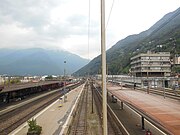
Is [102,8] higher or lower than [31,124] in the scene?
higher

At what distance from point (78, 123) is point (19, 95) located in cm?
3662

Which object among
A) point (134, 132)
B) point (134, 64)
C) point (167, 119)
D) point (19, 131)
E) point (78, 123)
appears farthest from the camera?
point (134, 64)

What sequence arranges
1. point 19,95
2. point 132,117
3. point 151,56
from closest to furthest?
point 132,117 → point 19,95 → point 151,56

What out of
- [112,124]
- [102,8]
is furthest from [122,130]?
[102,8]

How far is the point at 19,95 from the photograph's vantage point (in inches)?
2443

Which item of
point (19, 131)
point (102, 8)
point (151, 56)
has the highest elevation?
point (151, 56)

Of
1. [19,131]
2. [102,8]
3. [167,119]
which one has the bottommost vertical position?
[19,131]

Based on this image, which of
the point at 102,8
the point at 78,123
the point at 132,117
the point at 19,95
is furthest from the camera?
the point at 19,95

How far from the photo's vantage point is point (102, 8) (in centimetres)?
902

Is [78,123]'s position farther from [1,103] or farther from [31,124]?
[1,103]

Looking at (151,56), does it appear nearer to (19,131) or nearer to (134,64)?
(134,64)

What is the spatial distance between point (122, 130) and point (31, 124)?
27.2 feet

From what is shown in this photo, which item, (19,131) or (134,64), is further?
(134,64)

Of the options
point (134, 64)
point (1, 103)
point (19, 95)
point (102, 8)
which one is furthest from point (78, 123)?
point (134, 64)
